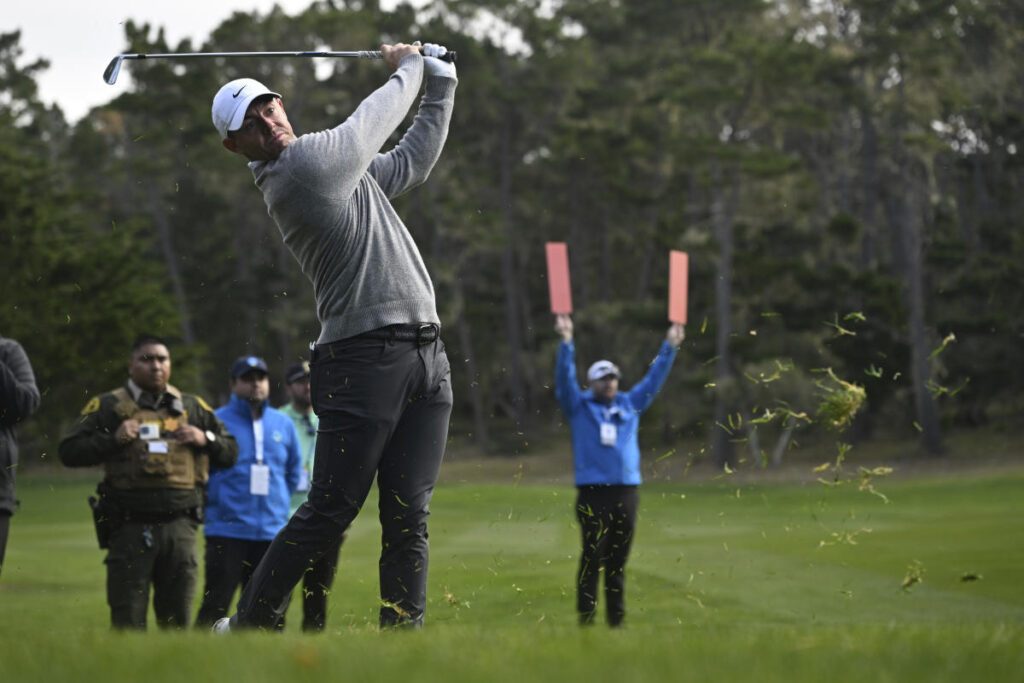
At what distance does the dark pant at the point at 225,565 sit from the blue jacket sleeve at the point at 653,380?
3.03 meters

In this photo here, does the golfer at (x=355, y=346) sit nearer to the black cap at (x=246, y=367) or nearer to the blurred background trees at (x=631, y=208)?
the black cap at (x=246, y=367)

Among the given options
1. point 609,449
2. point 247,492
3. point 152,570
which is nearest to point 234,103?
point 152,570

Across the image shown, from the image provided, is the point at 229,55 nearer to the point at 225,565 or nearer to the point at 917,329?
the point at 225,565

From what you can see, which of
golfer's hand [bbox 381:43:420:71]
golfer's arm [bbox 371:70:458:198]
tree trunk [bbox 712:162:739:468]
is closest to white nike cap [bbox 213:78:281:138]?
golfer's hand [bbox 381:43:420:71]

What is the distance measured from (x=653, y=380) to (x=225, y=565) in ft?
11.4

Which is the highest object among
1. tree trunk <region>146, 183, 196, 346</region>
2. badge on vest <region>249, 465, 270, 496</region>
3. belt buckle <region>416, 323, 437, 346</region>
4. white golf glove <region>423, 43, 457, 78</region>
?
tree trunk <region>146, 183, 196, 346</region>

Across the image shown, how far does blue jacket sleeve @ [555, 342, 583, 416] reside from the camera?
36.5 ft

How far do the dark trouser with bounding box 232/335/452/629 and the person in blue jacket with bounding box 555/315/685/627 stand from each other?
192 inches

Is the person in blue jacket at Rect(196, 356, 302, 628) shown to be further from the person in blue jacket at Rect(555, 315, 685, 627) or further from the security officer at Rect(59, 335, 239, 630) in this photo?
the person in blue jacket at Rect(555, 315, 685, 627)

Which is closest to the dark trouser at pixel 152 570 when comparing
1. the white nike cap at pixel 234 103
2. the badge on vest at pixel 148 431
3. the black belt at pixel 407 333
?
the badge on vest at pixel 148 431

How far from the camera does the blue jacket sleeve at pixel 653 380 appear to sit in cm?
1088

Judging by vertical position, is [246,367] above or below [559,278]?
below

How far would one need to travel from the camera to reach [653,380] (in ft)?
36.1

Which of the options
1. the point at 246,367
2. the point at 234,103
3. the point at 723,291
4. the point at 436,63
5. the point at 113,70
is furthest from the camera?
the point at 723,291
